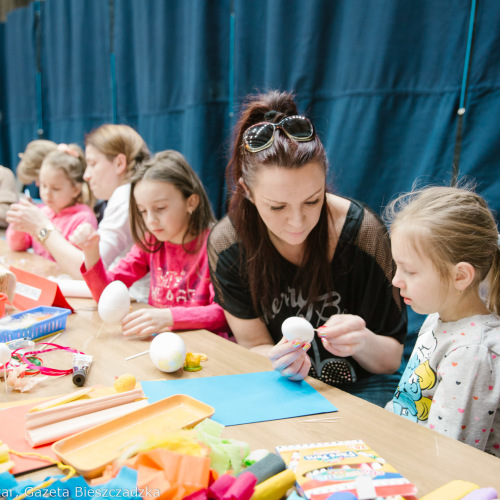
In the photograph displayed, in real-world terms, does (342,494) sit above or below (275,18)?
below

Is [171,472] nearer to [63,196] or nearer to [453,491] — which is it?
[453,491]

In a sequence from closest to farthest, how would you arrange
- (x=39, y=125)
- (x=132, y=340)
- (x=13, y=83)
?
(x=132, y=340) < (x=39, y=125) < (x=13, y=83)

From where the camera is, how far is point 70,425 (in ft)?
2.58

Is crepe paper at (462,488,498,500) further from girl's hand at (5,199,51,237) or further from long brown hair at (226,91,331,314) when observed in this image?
girl's hand at (5,199,51,237)

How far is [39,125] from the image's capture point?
14.9 ft

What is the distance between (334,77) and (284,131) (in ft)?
3.51

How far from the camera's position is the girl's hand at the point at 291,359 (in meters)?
0.97

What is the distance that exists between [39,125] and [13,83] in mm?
782

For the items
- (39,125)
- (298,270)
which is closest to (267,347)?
(298,270)

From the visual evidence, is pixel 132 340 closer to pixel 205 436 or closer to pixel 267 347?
pixel 267 347

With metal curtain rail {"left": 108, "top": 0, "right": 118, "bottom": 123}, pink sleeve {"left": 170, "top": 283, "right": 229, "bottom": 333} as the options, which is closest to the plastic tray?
pink sleeve {"left": 170, "top": 283, "right": 229, "bottom": 333}

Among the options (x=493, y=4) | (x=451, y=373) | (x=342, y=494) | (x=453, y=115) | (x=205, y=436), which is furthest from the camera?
(x=453, y=115)

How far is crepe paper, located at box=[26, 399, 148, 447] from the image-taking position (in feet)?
2.48

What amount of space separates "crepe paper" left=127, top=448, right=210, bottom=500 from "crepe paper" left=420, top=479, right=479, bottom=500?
0.29m
